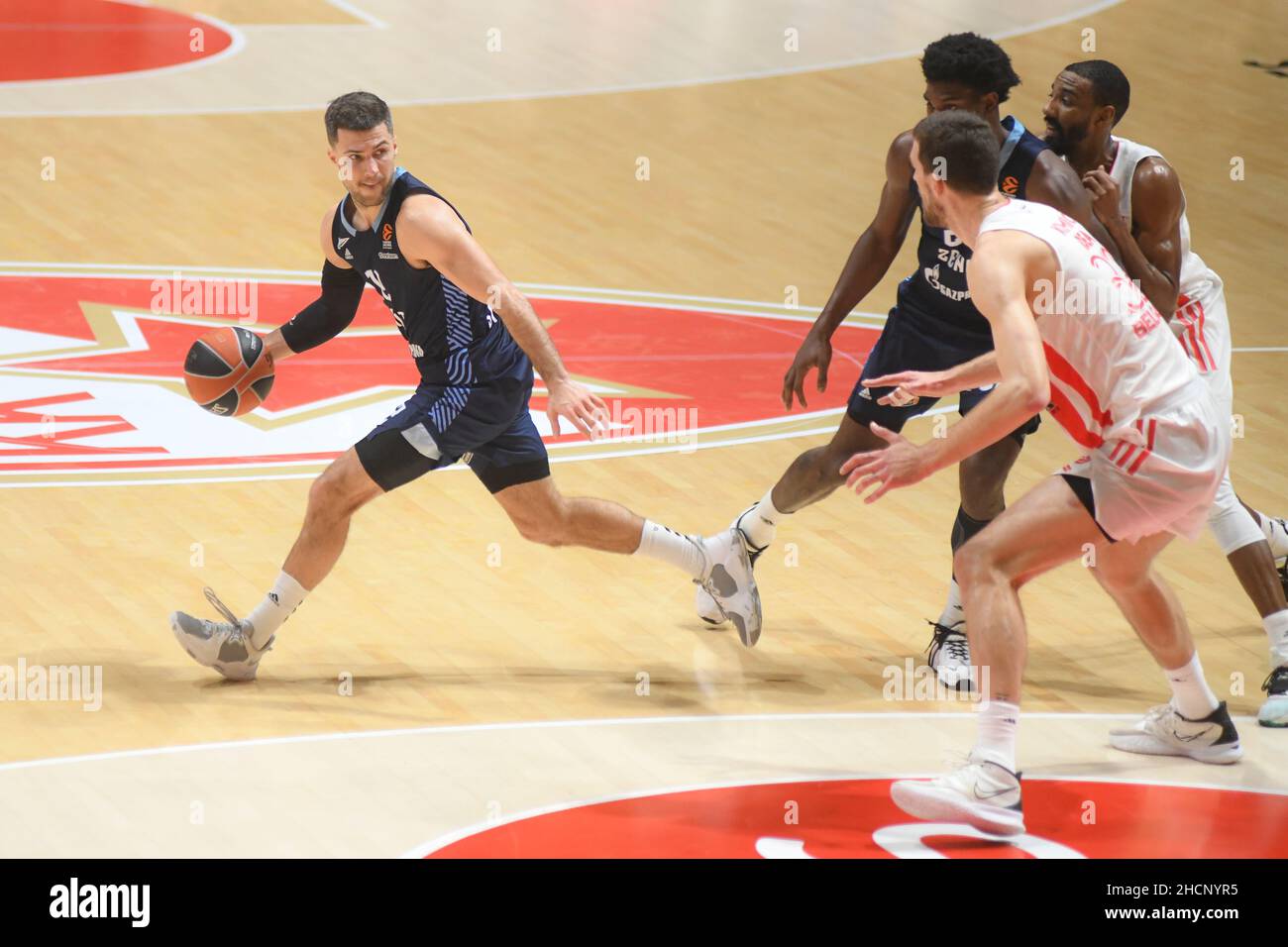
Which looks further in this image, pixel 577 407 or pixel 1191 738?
pixel 1191 738

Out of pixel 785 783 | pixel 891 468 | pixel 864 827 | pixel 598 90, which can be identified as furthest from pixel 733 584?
pixel 598 90

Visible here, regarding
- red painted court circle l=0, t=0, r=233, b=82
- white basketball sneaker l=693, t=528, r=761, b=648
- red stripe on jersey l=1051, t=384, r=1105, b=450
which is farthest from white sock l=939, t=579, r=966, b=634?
red painted court circle l=0, t=0, r=233, b=82

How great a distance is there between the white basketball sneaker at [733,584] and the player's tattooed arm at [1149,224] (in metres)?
1.67

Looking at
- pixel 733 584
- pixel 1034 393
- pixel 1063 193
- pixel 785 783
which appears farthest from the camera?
pixel 733 584

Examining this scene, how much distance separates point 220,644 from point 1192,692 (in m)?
3.04

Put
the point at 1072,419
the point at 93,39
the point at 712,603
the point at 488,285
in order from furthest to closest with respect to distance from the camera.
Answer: the point at 93,39, the point at 712,603, the point at 488,285, the point at 1072,419

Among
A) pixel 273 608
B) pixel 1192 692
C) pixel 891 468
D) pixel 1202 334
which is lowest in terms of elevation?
pixel 1192 692

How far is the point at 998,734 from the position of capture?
5.25 m

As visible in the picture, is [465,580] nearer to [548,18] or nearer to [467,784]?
[467,784]

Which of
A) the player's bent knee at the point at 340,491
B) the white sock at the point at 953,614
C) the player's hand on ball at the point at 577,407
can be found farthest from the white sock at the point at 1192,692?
the player's bent knee at the point at 340,491

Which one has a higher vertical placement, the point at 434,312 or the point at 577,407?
the point at 434,312

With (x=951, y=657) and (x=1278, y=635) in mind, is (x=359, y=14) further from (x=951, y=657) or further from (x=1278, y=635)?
(x=1278, y=635)

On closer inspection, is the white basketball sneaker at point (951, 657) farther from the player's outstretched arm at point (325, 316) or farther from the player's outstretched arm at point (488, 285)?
the player's outstretched arm at point (325, 316)

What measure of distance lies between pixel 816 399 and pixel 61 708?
457cm
